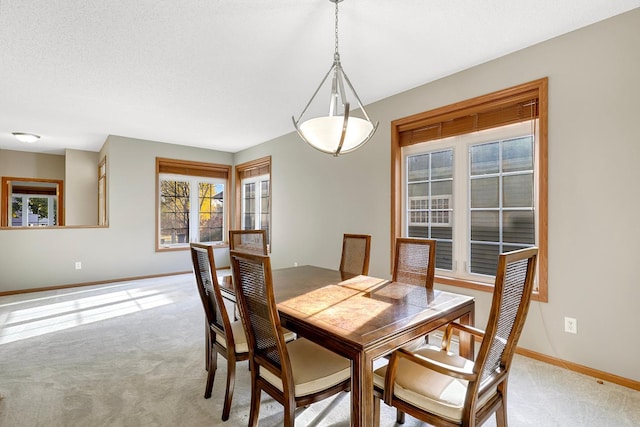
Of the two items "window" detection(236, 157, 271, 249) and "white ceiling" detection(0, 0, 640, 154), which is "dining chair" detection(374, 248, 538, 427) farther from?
"window" detection(236, 157, 271, 249)

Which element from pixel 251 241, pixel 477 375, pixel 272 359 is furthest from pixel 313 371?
pixel 251 241

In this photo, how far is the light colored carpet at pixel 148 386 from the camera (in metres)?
1.79

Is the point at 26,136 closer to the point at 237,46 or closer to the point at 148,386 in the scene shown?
the point at 237,46

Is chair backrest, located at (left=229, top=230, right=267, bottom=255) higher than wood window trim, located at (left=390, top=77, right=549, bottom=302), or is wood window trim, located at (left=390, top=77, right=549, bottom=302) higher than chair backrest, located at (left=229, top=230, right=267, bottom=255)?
wood window trim, located at (left=390, top=77, right=549, bottom=302)

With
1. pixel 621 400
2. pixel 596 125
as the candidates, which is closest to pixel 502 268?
pixel 621 400

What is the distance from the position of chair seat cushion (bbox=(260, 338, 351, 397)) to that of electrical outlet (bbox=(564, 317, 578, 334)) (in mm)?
1852

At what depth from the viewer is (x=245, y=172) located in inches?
252

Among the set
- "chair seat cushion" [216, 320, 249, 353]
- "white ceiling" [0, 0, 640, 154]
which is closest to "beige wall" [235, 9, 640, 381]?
"white ceiling" [0, 0, 640, 154]

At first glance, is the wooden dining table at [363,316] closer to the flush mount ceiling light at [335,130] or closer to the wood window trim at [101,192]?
the flush mount ceiling light at [335,130]

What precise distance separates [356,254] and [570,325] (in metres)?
1.66

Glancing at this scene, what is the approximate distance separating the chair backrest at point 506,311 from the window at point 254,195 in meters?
4.60

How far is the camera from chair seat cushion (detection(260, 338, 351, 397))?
4.72 ft

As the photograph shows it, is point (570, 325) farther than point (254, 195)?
No

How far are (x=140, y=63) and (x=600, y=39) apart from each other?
11.6 feet
